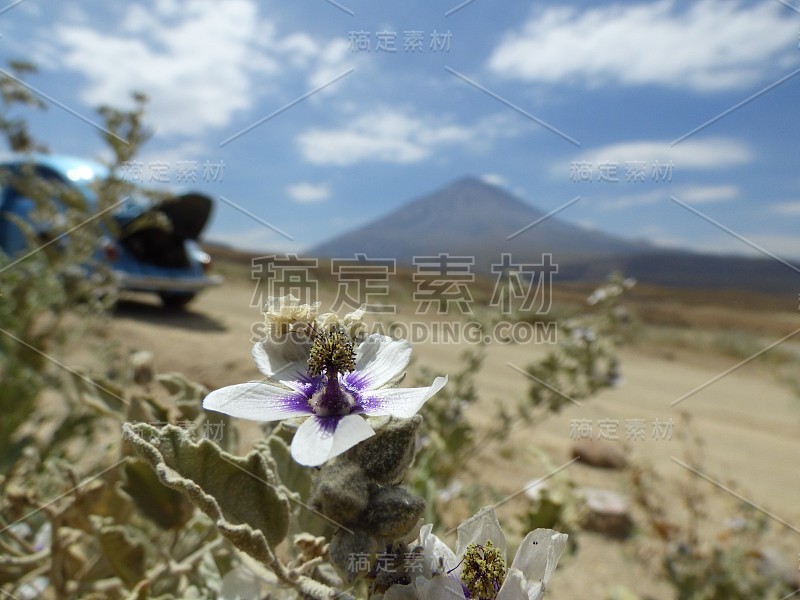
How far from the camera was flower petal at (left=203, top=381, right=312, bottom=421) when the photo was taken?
64 cm

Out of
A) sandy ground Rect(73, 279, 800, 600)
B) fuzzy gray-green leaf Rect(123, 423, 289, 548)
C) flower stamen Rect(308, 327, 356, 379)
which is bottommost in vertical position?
sandy ground Rect(73, 279, 800, 600)

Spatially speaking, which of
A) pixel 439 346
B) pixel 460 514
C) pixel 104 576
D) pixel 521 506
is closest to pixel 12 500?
pixel 104 576

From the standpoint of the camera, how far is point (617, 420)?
5570 millimetres

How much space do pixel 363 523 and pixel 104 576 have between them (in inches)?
38.5

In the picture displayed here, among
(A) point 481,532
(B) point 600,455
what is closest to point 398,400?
(A) point 481,532

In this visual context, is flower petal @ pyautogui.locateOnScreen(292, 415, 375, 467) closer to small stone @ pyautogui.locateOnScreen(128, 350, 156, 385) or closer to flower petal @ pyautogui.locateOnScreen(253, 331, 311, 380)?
flower petal @ pyautogui.locateOnScreen(253, 331, 311, 380)

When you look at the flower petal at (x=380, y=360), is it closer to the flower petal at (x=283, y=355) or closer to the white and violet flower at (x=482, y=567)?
the flower petal at (x=283, y=355)

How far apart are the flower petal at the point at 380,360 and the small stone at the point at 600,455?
4.58 meters

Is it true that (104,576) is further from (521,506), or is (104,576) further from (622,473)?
(622,473)

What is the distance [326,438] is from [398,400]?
10cm

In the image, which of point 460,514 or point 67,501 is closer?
point 67,501

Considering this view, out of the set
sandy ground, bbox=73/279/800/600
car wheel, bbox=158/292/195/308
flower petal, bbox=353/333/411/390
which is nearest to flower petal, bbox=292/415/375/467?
flower petal, bbox=353/333/411/390

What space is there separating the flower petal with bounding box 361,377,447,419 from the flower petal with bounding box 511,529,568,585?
0.19m

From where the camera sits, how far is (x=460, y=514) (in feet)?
9.42
